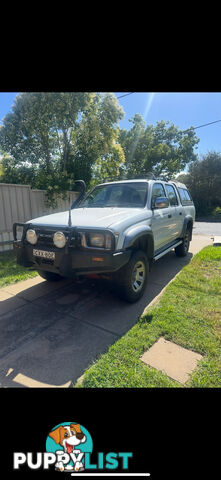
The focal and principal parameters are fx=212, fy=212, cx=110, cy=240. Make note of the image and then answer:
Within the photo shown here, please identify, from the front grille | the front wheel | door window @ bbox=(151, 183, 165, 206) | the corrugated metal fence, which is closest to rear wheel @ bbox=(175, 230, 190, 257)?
door window @ bbox=(151, 183, 165, 206)

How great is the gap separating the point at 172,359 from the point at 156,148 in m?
23.6

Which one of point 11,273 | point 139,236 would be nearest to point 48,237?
point 139,236

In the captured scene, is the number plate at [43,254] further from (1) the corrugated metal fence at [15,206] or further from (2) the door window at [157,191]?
(1) the corrugated metal fence at [15,206]

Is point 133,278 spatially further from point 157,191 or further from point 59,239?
point 157,191

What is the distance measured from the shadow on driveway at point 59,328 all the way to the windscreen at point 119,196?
1443 millimetres

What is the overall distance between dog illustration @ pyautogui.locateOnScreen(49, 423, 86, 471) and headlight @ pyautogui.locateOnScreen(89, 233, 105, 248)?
1.65m

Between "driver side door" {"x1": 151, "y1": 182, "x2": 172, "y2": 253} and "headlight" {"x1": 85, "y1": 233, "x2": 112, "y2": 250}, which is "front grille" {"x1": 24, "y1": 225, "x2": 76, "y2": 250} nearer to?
"headlight" {"x1": 85, "y1": 233, "x2": 112, "y2": 250}

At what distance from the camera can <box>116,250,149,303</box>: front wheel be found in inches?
111

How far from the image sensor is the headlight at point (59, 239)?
2.66m

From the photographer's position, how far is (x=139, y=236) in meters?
2.97

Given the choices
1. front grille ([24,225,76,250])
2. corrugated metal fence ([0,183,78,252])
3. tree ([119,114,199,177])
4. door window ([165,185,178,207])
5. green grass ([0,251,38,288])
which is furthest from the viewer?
tree ([119,114,199,177])

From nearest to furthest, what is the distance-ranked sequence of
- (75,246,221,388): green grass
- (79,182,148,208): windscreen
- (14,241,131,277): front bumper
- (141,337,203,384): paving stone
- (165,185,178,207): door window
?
(75,246,221,388): green grass
(141,337,203,384): paving stone
(14,241,131,277): front bumper
(79,182,148,208): windscreen
(165,185,178,207): door window

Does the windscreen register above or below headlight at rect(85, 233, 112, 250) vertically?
above
